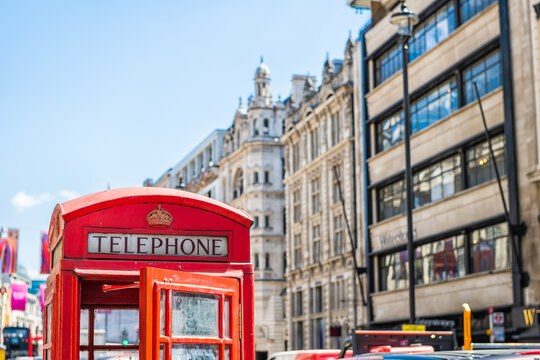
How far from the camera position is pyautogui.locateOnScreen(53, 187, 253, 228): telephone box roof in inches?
296

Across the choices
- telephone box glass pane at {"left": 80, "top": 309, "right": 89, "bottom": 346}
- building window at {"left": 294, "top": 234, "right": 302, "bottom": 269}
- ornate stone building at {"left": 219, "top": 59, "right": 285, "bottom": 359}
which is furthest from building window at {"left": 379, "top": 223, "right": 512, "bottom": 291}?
ornate stone building at {"left": 219, "top": 59, "right": 285, "bottom": 359}

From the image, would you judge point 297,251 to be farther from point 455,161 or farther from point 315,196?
point 455,161

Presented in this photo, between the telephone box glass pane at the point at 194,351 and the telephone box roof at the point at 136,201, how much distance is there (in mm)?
1175

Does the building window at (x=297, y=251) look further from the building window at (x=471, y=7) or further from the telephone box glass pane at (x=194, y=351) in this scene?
the telephone box glass pane at (x=194, y=351)

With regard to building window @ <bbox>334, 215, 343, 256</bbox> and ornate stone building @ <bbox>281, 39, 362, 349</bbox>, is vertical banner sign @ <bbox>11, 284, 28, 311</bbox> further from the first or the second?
building window @ <bbox>334, 215, 343, 256</bbox>

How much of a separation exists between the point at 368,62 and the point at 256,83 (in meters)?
30.7

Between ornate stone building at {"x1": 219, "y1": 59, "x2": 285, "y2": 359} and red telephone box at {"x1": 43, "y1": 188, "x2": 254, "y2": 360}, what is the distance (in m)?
64.7

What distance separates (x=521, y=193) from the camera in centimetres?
3356

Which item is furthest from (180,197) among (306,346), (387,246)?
(306,346)

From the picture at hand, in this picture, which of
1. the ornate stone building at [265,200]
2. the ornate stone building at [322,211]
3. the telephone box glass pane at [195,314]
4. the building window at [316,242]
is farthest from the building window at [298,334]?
the telephone box glass pane at [195,314]

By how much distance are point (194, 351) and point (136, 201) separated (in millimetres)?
1310

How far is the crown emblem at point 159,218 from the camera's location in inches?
300

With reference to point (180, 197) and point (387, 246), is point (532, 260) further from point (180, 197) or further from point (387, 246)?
point (180, 197)

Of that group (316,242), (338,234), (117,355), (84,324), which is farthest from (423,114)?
(84,324)
